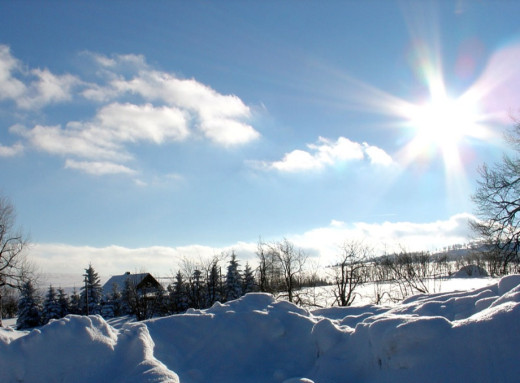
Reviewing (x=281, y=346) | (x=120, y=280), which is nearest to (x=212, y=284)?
(x=281, y=346)

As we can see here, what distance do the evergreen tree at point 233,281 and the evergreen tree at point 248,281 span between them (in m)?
0.74

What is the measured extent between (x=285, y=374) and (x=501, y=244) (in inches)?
646

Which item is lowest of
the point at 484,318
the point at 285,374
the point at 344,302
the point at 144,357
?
the point at 344,302

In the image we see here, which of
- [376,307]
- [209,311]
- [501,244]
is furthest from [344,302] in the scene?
[209,311]

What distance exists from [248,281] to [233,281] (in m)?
2.04

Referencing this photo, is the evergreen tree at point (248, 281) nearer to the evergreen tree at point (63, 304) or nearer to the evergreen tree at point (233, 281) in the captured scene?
the evergreen tree at point (233, 281)

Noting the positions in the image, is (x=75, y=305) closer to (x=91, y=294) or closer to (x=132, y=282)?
(x=91, y=294)

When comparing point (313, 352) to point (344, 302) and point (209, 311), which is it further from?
point (344, 302)

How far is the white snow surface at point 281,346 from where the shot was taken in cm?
438

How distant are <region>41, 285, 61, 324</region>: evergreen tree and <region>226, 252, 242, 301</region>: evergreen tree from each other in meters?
21.0

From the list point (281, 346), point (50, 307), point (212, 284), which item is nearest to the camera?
point (281, 346)

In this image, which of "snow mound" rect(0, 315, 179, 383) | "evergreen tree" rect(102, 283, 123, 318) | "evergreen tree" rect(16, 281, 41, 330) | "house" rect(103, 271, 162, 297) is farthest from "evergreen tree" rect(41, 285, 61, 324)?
"snow mound" rect(0, 315, 179, 383)

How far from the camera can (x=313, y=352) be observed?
21.9 ft

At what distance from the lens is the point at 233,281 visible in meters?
38.9
